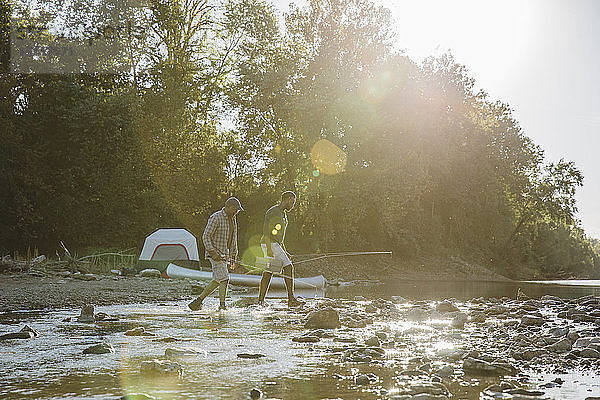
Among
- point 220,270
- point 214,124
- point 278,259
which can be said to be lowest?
point 220,270

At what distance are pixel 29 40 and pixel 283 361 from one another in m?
30.1

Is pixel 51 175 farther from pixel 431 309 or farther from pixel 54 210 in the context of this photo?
pixel 431 309

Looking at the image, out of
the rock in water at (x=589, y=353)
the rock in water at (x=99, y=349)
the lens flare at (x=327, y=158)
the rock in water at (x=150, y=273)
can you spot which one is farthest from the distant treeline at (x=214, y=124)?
the rock in water at (x=589, y=353)

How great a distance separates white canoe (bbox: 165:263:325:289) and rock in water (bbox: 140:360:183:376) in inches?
515

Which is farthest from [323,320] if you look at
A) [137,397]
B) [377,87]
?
[377,87]

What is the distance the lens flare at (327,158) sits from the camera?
3412 cm

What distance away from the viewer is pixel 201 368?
6.01m

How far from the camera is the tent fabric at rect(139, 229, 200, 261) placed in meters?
27.5

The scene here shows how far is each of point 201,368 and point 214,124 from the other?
33114mm

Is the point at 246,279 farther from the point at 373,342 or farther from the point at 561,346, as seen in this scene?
the point at 561,346

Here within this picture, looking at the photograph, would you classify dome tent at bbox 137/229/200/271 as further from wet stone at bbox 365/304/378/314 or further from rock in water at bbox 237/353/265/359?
rock in water at bbox 237/353/265/359

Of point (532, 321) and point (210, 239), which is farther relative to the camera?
point (210, 239)

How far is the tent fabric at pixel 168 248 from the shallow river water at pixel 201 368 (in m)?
18.0

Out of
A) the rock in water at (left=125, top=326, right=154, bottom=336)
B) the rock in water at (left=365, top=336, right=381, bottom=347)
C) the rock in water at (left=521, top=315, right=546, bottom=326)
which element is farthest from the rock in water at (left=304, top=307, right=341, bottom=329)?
the rock in water at (left=521, top=315, right=546, bottom=326)
